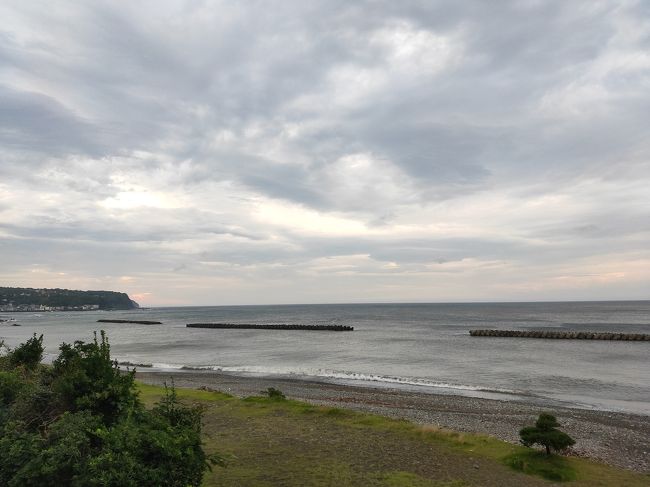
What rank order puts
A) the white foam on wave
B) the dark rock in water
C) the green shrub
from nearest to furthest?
the green shrub, the white foam on wave, the dark rock in water

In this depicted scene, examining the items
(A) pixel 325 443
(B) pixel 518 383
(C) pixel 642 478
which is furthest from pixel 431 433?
(B) pixel 518 383

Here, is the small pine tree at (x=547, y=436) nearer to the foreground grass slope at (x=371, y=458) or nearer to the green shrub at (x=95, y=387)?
the foreground grass slope at (x=371, y=458)

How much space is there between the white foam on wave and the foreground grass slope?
1704 centimetres

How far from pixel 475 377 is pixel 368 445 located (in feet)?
87.0

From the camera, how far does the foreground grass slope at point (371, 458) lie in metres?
13.9

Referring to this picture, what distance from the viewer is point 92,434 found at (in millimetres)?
8781

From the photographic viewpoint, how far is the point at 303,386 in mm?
35312

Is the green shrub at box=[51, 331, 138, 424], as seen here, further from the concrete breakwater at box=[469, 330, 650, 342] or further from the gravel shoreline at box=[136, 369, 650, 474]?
the concrete breakwater at box=[469, 330, 650, 342]

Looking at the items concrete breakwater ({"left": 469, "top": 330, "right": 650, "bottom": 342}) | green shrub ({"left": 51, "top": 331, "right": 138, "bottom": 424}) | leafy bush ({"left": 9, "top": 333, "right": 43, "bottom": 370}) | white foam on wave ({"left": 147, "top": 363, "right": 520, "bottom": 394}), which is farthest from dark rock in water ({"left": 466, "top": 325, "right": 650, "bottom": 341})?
green shrub ({"left": 51, "top": 331, "right": 138, "bottom": 424})

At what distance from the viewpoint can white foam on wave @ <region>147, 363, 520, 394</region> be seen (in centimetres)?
3581

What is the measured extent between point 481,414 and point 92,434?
72.7 feet

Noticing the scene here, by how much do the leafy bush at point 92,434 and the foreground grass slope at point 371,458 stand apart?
5.00 meters

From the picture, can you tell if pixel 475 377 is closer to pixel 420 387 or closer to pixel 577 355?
pixel 420 387

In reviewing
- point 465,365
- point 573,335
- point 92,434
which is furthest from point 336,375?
point 573,335
